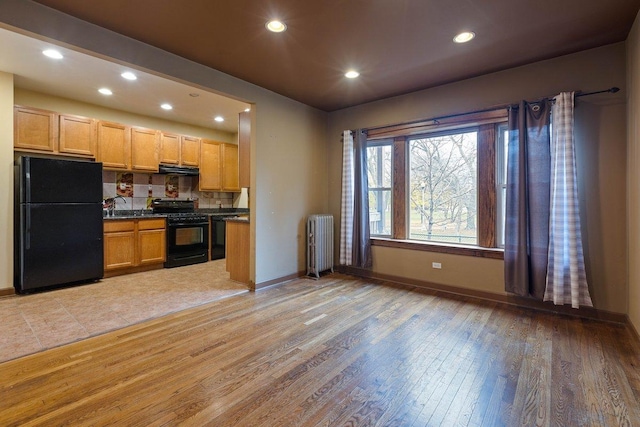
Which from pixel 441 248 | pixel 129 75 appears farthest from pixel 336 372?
pixel 129 75

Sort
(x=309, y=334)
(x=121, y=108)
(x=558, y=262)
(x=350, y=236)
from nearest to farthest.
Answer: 1. (x=309, y=334)
2. (x=558, y=262)
3. (x=350, y=236)
4. (x=121, y=108)

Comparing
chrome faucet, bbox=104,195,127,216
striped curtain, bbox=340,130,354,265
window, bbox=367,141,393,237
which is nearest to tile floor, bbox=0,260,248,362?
chrome faucet, bbox=104,195,127,216

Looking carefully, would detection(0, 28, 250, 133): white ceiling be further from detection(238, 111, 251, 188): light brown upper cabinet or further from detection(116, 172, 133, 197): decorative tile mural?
detection(116, 172, 133, 197): decorative tile mural

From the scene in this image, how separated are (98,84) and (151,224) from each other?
7.13 feet

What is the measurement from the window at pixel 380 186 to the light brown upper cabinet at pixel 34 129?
177 inches

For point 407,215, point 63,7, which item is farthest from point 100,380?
point 407,215

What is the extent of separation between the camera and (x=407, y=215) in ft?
14.0

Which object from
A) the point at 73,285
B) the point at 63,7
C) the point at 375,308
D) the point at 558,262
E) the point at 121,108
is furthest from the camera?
the point at 121,108

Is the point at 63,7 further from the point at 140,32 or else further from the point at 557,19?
the point at 557,19

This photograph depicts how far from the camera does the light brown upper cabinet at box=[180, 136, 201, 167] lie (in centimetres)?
569

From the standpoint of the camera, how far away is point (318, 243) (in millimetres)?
4504

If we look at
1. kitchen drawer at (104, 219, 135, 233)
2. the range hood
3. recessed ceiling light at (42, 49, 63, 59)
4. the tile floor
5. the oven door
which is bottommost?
the tile floor

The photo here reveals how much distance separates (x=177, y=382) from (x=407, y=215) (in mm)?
3362

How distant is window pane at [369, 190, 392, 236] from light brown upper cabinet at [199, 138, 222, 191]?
10.9 feet
